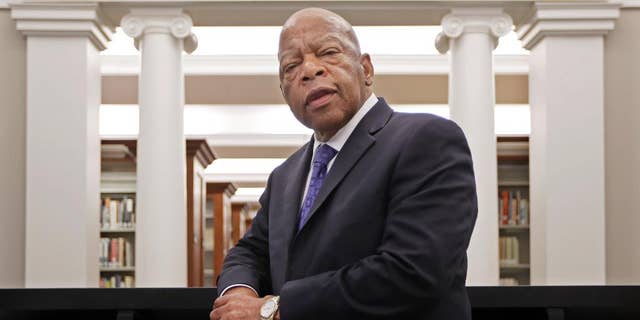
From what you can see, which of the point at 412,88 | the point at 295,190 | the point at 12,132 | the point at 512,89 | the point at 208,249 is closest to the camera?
the point at 295,190

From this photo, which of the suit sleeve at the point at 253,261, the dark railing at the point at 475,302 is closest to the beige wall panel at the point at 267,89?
the dark railing at the point at 475,302

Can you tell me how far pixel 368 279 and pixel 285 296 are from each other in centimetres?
14

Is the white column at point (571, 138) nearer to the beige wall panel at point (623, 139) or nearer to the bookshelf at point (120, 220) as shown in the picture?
the beige wall panel at point (623, 139)

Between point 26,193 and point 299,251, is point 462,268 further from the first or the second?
point 26,193

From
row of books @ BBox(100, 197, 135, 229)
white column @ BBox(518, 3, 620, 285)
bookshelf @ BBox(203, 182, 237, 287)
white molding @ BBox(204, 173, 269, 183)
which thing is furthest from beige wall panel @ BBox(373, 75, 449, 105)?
white molding @ BBox(204, 173, 269, 183)

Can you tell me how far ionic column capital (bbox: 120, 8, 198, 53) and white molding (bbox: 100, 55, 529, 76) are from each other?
149 inches

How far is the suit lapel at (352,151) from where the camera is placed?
1652mm

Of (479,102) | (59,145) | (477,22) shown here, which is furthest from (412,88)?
(59,145)

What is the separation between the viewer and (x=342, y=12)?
762 cm

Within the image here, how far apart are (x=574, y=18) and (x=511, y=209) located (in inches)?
Answer: 147

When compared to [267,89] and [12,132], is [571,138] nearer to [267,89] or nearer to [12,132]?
[12,132]

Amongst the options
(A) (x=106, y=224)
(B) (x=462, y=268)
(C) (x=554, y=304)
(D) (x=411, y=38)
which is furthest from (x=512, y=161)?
(B) (x=462, y=268)

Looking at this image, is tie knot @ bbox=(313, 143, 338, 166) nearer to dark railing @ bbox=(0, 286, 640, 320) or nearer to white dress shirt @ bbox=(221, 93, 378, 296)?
white dress shirt @ bbox=(221, 93, 378, 296)

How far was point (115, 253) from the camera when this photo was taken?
11156 millimetres
